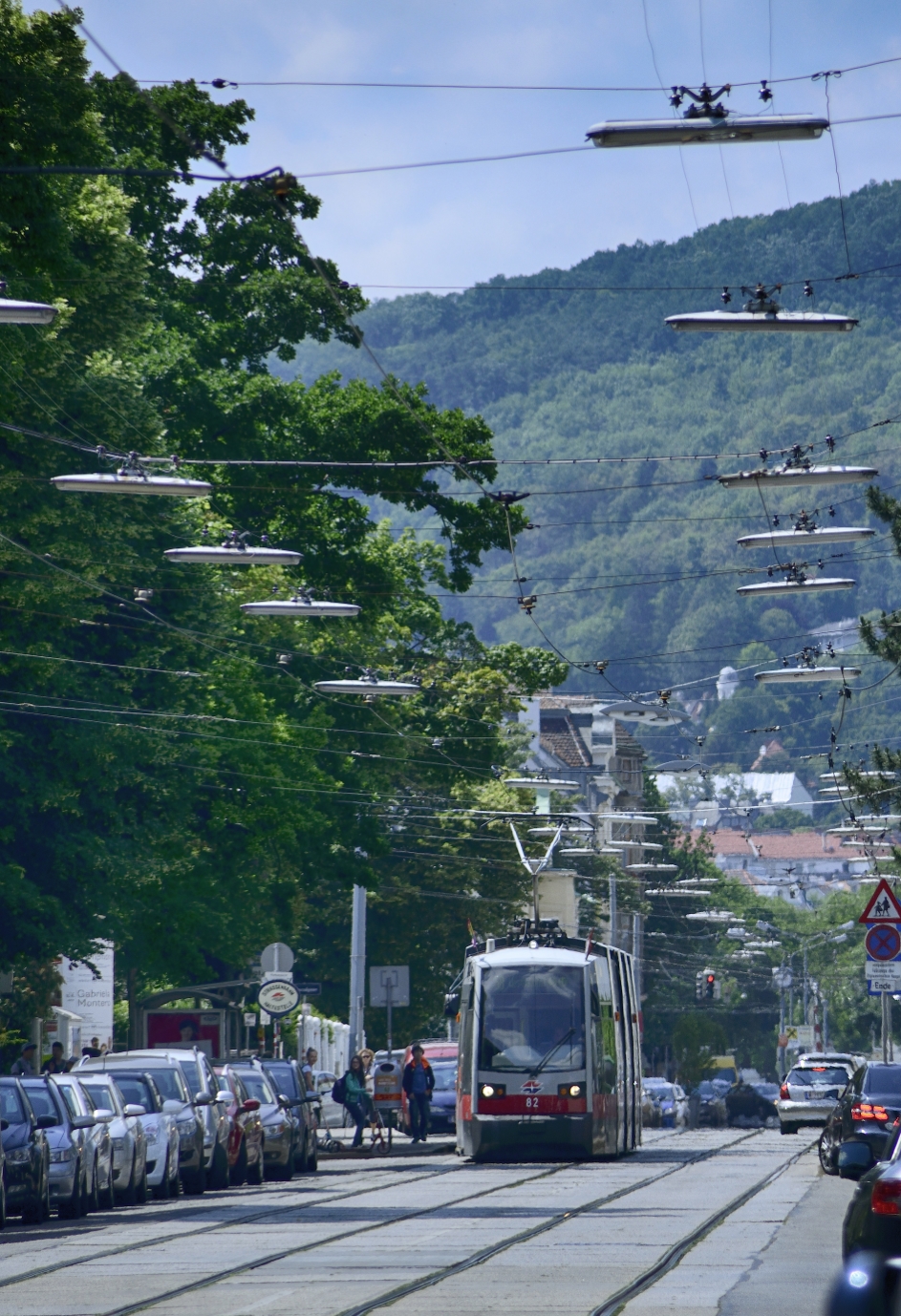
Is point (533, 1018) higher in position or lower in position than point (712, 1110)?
lower

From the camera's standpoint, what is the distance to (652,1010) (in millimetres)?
116000

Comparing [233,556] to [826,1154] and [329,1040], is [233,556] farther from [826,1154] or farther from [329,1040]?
[329,1040]

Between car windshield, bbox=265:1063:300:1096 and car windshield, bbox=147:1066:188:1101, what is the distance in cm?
495

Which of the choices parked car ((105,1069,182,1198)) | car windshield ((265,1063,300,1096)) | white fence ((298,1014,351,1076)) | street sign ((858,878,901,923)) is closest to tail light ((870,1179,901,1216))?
parked car ((105,1069,182,1198))

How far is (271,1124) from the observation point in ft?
105

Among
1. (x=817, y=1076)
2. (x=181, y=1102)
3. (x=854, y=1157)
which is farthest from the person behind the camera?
(x=817, y=1076)

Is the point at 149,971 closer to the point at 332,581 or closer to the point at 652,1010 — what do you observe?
the point at 332,581

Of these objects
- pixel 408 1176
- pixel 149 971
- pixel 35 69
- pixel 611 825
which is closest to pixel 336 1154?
pixel 149 971

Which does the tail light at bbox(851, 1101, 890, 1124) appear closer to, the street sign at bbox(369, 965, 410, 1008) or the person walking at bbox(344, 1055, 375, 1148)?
the person walking at bbox(344, 1055, 375, 1148)

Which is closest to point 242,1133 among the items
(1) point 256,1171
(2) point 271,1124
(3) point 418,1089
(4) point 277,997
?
(1) point 256,1171

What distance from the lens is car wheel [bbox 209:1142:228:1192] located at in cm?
2898

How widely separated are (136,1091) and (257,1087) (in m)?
5.08

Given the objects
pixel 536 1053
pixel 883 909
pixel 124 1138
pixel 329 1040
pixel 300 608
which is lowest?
pixel 124 1138

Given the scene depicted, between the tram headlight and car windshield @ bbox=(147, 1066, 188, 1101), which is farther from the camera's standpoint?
the tram headlight
